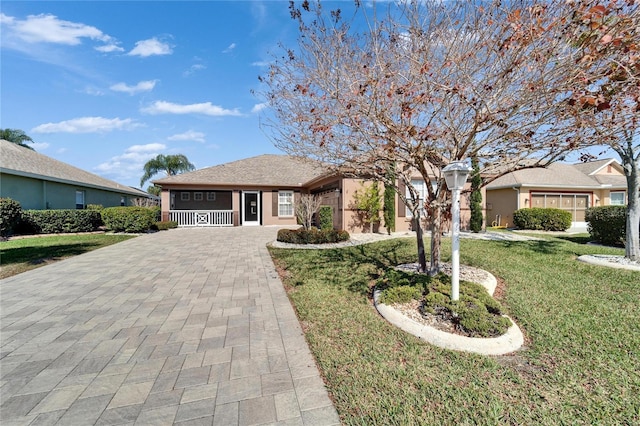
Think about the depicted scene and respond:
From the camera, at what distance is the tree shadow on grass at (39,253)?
7516 millimetres

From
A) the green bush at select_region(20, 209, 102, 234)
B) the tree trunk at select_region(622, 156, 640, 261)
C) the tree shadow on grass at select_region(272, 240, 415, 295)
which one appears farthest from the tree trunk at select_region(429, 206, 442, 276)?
the green bush at select_region(20, 209, 102, 234)

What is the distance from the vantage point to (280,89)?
4848 mm

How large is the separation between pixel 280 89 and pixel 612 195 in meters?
24.6

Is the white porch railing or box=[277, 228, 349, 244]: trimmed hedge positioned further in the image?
the white porch railing

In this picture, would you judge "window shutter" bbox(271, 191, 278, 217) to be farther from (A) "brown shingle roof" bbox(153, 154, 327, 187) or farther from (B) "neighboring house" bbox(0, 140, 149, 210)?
(B) "neighboring house" bbox(0, 140, 149, 210)

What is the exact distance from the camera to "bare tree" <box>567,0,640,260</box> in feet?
7.97

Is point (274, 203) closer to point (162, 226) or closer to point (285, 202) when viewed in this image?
point (285, 202)

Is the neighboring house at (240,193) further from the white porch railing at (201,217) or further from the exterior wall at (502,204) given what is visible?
the exterior wall at (502,204)

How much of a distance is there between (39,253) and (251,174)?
11967mm

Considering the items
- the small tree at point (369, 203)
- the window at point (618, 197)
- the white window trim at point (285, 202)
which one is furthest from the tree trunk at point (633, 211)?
the window at point (618, 197)

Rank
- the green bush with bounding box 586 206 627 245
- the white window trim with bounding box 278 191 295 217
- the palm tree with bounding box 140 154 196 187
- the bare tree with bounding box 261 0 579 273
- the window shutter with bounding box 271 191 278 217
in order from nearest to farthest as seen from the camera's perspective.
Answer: the bare tree with bounding box 261 0 579 273
the green bush with bounding box 586 206 627 245
the window shutter with bounding box 271 191 278 217
the white window trim with bounding box 278 191 295 217
the palm tree with bounding box 140 154 196 187

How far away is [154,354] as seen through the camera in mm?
3008

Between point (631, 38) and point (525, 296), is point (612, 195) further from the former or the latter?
point (631, 38)

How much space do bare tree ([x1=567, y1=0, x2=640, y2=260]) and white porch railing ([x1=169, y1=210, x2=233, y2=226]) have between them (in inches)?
706
